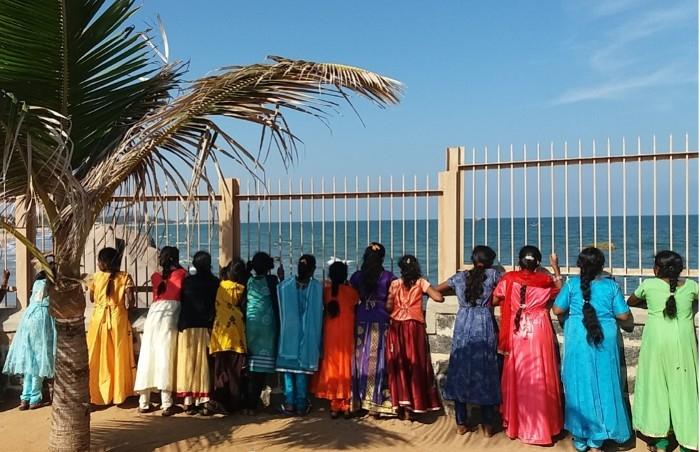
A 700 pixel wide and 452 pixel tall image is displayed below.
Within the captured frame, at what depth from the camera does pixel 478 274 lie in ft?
15.4

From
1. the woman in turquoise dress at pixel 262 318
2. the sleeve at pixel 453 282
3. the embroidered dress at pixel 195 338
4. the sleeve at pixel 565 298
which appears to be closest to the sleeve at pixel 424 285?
the sleeve at pixel 453 282

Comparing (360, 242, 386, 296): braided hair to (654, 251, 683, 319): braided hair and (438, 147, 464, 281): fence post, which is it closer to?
(438, 147, 464, 281): fence post

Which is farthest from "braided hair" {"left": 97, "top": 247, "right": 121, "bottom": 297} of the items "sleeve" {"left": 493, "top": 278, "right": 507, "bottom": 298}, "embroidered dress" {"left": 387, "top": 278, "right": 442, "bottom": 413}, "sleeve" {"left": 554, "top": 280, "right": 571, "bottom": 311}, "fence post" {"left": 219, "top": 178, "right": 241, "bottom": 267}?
"sleeve" {"left": 554, "top": 280, "right": 571, "bottom": 311}

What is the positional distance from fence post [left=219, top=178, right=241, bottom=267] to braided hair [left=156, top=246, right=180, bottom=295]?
62cm

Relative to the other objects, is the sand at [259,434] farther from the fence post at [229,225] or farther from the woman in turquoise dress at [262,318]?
the fence post at [229,225]

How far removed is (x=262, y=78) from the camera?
349 centimetres

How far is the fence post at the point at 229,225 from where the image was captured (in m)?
5.96

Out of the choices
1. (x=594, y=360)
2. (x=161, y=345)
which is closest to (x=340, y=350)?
(x=161, y=345)

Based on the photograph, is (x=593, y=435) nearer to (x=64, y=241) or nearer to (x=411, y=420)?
(x=411, y=420)

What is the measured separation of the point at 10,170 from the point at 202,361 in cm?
245

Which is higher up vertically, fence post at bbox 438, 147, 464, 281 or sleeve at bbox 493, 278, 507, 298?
fence post at bbox 438, 147, 464, 281

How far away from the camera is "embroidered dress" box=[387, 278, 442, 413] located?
16.1ft

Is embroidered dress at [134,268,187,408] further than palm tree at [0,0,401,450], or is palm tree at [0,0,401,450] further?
embroidered dress at [134,268,187,408]

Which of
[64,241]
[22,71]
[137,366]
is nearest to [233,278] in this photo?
[137,366]
